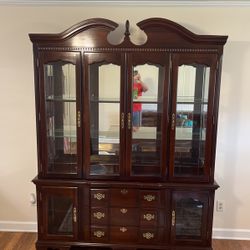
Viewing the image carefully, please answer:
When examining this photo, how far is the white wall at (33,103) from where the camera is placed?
2592 mm

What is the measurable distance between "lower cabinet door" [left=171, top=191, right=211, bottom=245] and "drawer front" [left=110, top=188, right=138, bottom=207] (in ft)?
1.14

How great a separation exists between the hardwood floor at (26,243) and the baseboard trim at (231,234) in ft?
0.16

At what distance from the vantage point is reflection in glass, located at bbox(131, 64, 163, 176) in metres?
2.36

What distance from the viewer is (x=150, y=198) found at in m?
2.41

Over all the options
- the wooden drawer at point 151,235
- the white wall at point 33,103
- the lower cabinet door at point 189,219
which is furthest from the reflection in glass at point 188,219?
the white wall at point 33,103

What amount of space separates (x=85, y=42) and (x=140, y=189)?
133 centimetres

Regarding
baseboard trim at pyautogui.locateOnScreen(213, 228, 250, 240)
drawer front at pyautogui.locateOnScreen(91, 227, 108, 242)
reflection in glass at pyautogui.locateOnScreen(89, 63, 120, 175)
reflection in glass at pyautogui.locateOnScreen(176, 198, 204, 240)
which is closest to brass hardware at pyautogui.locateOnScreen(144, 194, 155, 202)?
reflection in glass at pyautogui.locateOnScreen(176, 198, 204, 240)

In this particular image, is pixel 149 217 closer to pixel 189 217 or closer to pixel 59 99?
pixel 189 217

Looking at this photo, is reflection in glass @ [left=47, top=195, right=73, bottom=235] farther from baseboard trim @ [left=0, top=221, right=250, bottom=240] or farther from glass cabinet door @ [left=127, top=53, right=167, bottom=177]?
glass cabinet door @ [left=127, top=53, right=167, bottom=177]

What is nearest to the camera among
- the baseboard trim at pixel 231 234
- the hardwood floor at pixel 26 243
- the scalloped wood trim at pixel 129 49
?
the scalloped wood trim at pixel 129 49

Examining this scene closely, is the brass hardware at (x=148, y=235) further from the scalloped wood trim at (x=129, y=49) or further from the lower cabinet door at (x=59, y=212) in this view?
the scalloped wood trim at (x=129, y=49)

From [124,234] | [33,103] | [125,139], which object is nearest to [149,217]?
[124,234]

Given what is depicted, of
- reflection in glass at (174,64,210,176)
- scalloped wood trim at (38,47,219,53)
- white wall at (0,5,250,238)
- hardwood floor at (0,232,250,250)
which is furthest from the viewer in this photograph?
hardwood floor at (0,232,250,250)

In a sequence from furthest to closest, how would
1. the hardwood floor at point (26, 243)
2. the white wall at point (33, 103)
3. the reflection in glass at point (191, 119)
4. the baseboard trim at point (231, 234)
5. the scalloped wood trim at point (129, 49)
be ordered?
the baseboard trim at point (231, 234)
the hardwood floor at point (26, 243)
the white wall at point (33, 103)
the reflection in glass at point (191, 119)
the scalloped wood trim at point (129, 49)
